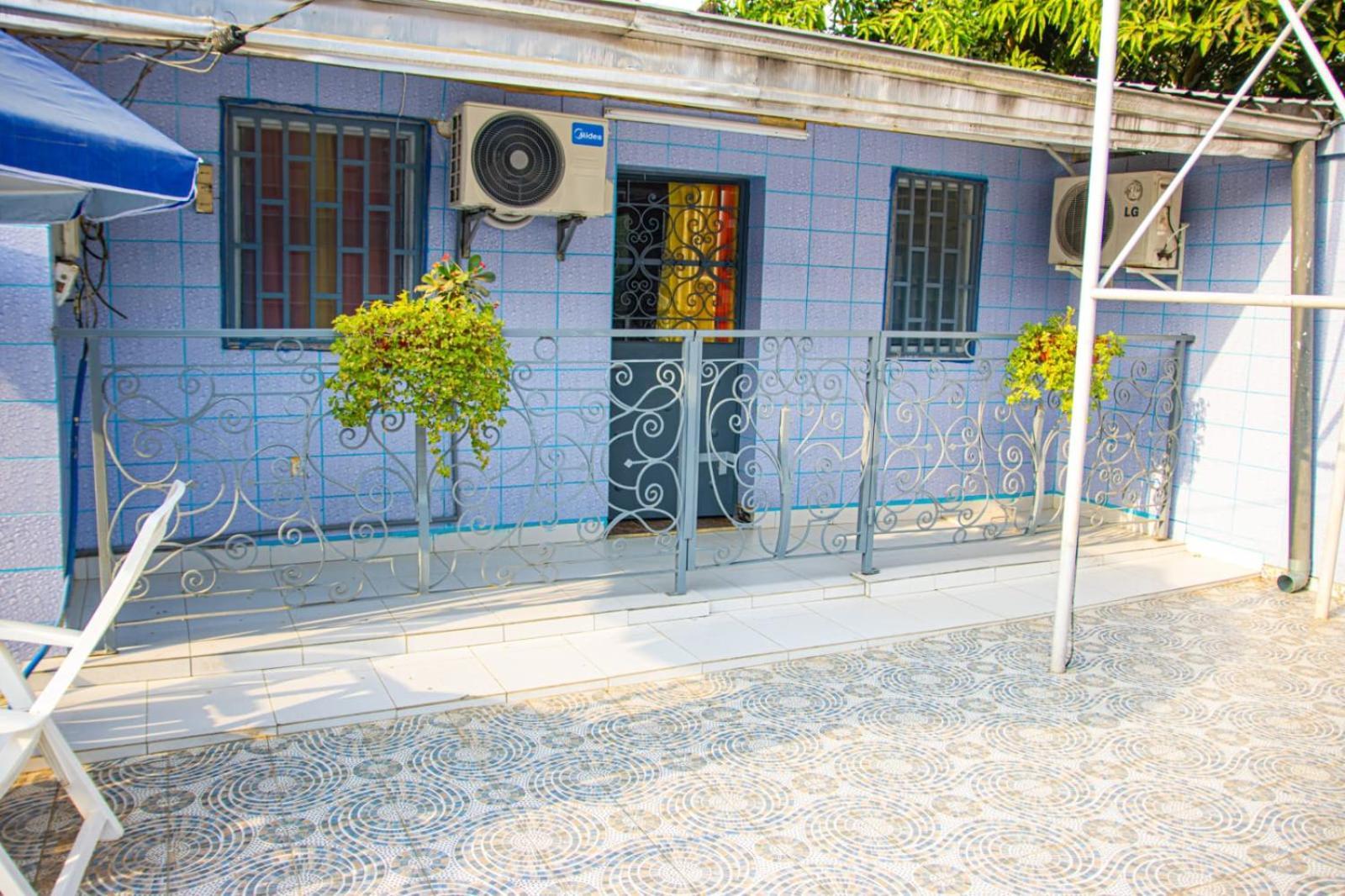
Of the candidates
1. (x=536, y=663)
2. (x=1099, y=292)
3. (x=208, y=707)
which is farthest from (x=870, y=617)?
(x=208, y=707)

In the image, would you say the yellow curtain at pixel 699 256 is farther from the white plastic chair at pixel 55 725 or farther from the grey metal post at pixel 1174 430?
the white plastic chair at pixel 55 725

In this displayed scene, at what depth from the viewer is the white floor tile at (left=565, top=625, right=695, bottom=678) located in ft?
15.0

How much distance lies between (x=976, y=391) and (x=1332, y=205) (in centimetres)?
237

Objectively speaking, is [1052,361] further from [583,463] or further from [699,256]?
[583,463]

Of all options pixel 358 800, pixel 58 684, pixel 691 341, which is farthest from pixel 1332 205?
pixel 58 684

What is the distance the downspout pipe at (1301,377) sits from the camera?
6.01 meters

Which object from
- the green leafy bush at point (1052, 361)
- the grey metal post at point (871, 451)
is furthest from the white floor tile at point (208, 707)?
the green leafy bush at point (1052, 361)

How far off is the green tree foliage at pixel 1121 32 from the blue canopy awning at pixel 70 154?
17.2ft

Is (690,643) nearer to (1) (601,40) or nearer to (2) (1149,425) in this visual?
(1) (601,40)

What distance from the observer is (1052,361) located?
616 cm

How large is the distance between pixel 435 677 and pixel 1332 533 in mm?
4451

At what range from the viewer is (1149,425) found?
7172 millimetres

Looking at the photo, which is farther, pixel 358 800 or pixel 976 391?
pixel 976 391

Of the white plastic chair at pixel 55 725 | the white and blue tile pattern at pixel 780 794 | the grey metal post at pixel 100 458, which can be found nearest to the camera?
the white plastic chair at pixel 55 725
